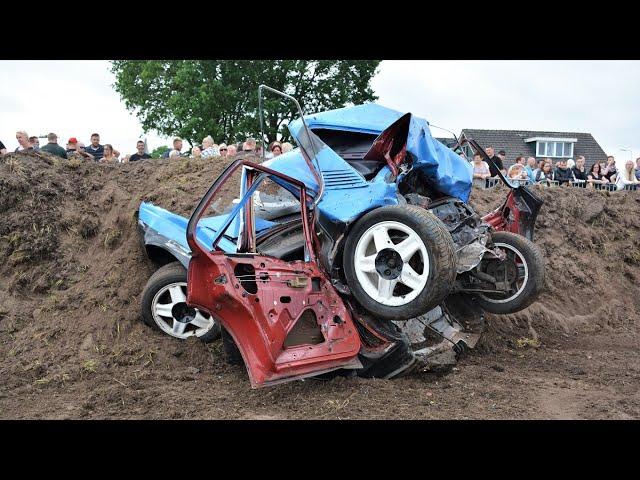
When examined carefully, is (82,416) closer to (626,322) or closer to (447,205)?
(447,205)

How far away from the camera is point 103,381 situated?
239 inches

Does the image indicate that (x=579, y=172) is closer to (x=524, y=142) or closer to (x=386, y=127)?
(x=386, y=127)

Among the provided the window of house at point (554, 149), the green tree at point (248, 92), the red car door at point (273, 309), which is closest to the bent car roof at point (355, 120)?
the red car door at point (273, 309)

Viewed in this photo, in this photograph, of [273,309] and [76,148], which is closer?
[273,309]

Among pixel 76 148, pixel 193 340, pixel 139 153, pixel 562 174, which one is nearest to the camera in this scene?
pixel 193 340

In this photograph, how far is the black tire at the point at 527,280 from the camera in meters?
6.65

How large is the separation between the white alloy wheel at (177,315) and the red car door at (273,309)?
1828 millimetres

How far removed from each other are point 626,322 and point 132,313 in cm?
689

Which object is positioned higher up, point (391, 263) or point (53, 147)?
point (53, 147)

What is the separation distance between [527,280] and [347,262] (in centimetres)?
240

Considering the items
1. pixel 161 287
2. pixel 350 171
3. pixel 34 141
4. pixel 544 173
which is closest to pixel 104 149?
pixel 34 141

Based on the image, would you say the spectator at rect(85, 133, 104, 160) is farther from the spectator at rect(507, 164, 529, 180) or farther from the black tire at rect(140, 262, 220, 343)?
the spectator at rect(507, 164, 529, 180)

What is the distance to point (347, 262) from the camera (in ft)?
17.2

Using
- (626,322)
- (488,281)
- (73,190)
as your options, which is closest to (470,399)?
(488,281)
